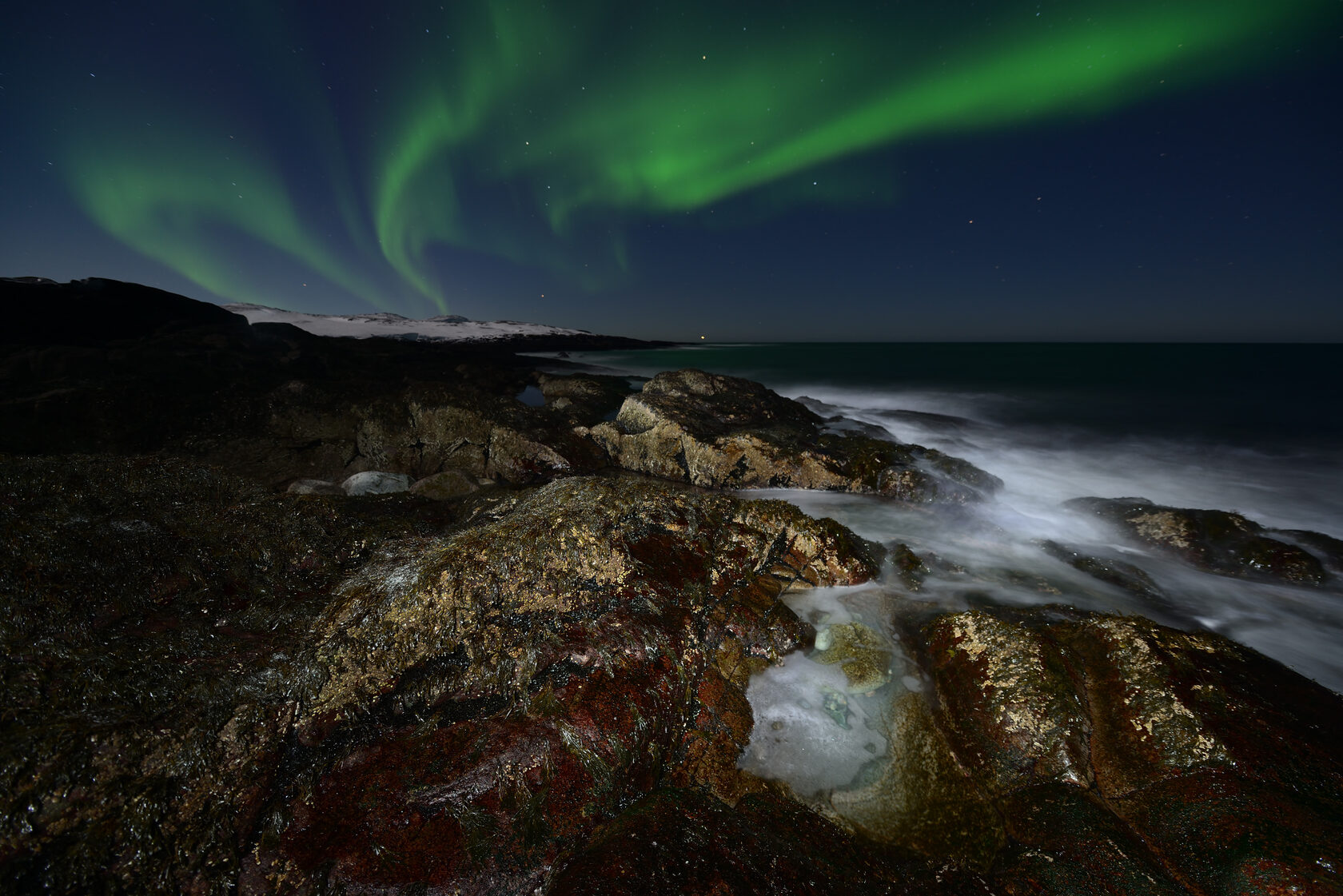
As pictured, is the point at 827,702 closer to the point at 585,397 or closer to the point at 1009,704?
the point at 1009,704

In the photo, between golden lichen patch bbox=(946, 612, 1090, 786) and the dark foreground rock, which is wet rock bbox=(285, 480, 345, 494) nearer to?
the dark foreground rock

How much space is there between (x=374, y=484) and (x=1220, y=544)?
45.3 ft

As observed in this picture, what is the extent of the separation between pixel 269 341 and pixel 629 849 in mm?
26580

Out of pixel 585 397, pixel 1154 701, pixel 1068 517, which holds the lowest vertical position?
pixel 1068 517

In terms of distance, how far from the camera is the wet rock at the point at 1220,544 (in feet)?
21.7

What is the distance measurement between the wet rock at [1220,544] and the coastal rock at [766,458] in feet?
7.49

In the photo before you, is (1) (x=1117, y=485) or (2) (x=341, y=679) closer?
(2) (x=341, y=679)

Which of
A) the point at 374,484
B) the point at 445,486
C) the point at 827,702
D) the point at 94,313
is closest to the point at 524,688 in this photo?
the point at 827,702

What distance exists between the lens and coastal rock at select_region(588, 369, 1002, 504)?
357 inches

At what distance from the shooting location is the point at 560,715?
313 cm

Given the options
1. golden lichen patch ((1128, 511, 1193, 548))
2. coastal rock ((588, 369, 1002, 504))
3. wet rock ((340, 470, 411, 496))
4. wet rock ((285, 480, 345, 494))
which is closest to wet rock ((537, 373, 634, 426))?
coastal rock ((588, 369, 1002, 504))

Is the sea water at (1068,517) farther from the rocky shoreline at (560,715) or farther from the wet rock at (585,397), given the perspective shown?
the wet rock at (585,397)

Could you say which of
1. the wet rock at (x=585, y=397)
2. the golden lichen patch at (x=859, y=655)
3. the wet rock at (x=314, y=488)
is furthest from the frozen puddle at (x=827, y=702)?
the wet rock at (x=585, y=397)

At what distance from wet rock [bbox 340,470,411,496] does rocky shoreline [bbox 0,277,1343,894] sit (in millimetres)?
3363
